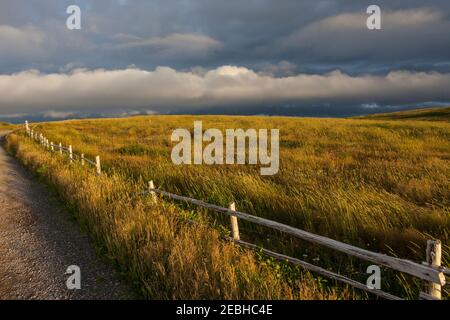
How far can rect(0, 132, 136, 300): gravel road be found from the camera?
4.80 metres

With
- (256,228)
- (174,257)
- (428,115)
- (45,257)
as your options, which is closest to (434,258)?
(174,257)

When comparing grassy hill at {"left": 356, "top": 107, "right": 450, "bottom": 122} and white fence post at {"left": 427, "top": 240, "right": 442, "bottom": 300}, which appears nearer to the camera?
white fence post at {"left": 427, "top": 240, "right": 442, "bottom": 300}

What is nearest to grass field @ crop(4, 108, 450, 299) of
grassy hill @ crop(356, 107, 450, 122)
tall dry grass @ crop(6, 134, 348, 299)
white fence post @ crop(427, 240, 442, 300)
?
tall dry grass @ crop(6, 134, 348, 299)

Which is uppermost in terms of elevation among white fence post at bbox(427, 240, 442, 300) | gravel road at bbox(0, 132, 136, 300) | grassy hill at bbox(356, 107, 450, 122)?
grassy hill at bbox(356, 107, 450, 122)

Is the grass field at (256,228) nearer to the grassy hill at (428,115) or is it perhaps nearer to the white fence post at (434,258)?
the white fence post at (434,258)

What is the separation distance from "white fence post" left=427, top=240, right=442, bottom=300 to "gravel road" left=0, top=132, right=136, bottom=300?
351cm

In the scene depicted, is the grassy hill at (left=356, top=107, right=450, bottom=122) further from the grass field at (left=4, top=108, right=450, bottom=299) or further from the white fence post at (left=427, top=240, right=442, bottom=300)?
the white fence post at (left=427, top=240, right=442, bottom=300)

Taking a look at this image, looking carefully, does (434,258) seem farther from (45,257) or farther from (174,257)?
(45,257)

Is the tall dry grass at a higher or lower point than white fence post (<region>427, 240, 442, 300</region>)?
lower

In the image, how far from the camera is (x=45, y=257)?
590 centimetres

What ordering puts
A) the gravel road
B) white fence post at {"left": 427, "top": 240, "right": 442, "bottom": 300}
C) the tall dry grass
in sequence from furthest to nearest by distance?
the gravel road
the tall dry grass
white fence post at {"left": 427, "top": 240, "right": 442, "bottom": 300}

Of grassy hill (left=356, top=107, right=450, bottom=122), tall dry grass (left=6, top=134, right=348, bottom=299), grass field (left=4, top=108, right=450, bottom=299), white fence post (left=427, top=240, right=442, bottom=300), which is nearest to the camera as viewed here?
white fence post (left=427, top=240, right=442, bottom=300)

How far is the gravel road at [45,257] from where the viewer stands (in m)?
4.80
